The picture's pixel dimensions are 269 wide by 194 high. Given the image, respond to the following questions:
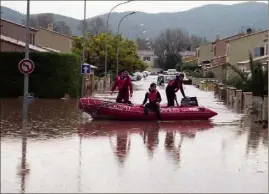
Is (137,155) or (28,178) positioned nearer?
(28,178)

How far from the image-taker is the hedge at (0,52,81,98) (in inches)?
1325

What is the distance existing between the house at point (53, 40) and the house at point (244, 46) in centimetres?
1964

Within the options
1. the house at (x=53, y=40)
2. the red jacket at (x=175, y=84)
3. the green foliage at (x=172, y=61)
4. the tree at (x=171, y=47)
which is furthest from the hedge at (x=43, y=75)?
the tree at (x=171, y=47)

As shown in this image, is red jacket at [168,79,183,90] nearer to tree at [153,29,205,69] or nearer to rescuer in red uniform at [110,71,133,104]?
rescuer in red uniform at [110,71,133,104]

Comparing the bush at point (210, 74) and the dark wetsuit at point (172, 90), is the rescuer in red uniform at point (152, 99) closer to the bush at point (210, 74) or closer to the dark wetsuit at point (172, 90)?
the dark wetsuit at point (172, 90)

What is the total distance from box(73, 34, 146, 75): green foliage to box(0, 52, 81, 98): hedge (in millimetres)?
Result: 23037

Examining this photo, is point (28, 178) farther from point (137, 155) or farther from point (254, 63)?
point (254, 63)

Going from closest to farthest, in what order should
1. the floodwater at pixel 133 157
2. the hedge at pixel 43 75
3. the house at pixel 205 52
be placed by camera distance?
the floodwater at pixel 133 157 → the hedge at pixel 43 75 → the house at pixel 205 52

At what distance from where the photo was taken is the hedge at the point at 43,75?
1325 inches

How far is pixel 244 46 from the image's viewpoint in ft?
212

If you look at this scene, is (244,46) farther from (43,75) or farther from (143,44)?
(143,44)

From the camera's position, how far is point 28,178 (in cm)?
916

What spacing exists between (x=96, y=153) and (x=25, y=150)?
157 centimetres

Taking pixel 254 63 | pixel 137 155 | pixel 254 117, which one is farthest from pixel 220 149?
pixel 254 63
